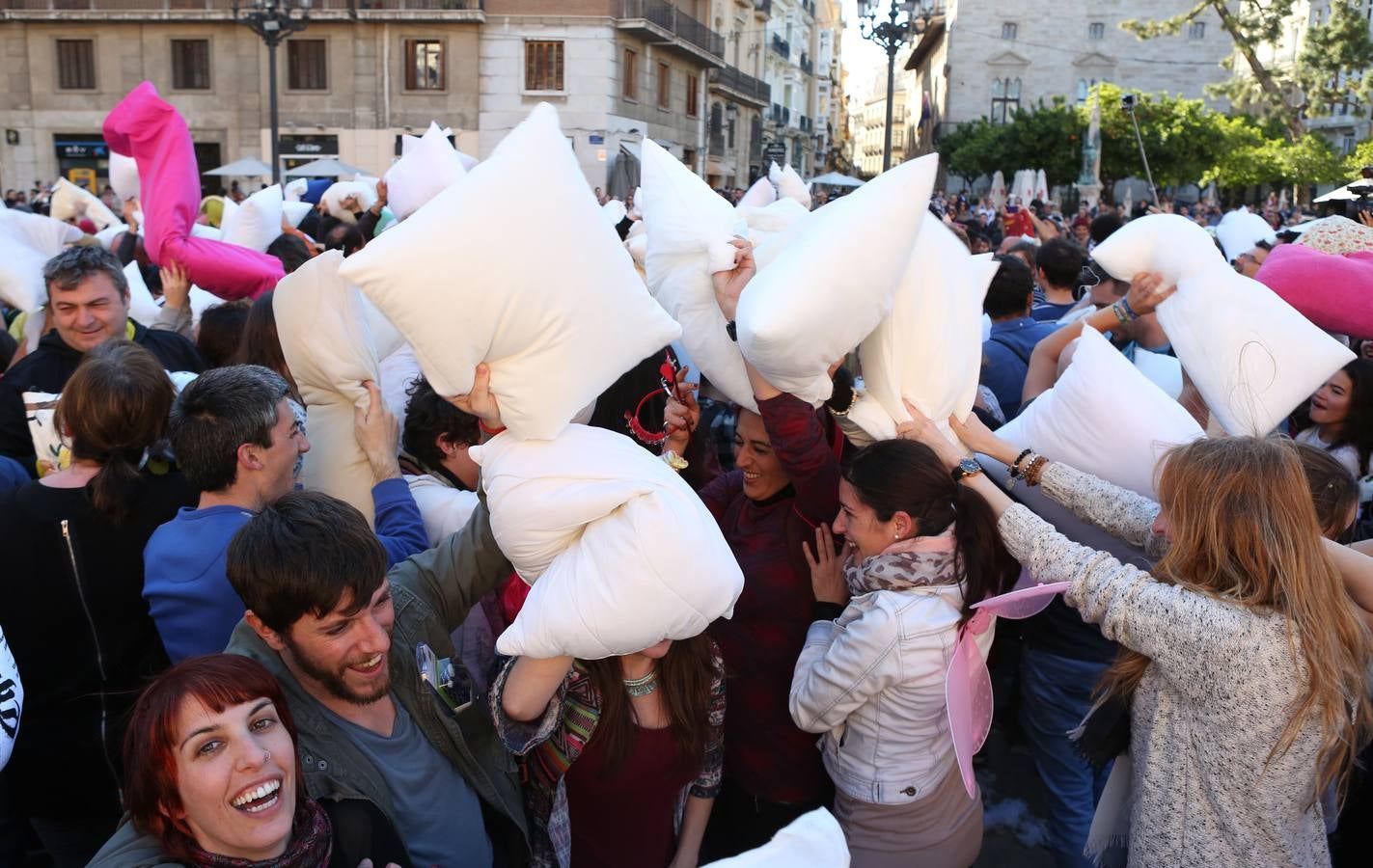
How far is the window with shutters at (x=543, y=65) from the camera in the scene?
2592 cm

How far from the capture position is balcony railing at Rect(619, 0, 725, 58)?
87.0ft

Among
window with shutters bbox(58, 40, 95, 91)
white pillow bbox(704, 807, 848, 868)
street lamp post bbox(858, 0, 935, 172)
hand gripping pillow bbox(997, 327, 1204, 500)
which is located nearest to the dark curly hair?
hand gripping pillow bbox(997, 327, 1204, 500)

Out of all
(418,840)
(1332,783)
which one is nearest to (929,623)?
(1332,783)

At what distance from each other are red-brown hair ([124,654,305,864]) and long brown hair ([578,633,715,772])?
26.6 inches

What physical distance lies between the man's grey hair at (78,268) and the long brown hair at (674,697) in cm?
249

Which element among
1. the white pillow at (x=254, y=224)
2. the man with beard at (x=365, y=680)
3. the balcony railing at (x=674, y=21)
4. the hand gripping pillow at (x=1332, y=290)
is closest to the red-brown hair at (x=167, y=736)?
the man with beard at (x=365, y=680)

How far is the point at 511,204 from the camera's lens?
1628 mm

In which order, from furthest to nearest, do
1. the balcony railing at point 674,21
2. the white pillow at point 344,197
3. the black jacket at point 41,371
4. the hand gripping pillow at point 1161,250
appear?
the balcony railing at point 674,21
the white pillow at point 344,197
the black jacket at point 41,371
the hand gripping pillow at point 1161,250

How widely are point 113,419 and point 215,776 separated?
1.16 m

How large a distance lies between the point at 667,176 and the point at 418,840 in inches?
61.8

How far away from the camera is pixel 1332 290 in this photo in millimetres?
3025

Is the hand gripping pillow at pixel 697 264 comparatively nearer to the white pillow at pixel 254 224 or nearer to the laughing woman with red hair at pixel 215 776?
the laughing woman with red hair at pixel 215 776

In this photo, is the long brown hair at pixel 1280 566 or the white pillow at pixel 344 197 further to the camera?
the white pillow at pixel 344 197

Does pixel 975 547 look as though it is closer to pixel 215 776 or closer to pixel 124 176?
pixel 215 776
